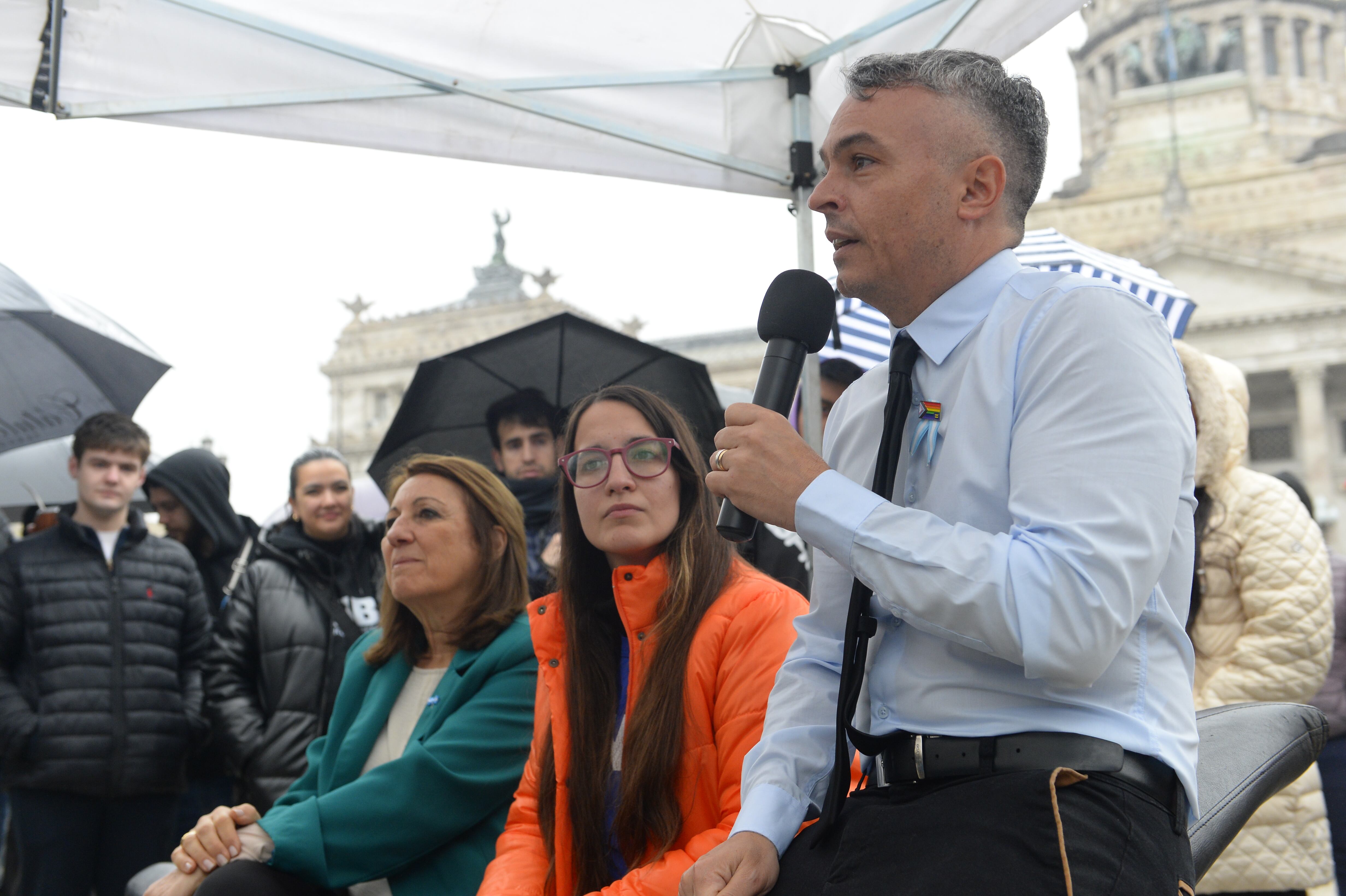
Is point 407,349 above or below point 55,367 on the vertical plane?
above

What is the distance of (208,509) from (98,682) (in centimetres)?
121

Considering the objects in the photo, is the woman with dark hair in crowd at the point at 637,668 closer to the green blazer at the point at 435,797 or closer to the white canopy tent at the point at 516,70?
the green blazer at the point at 435,797

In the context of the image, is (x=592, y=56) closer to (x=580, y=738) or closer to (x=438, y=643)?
(x=438, y=643)

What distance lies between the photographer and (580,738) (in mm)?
2398

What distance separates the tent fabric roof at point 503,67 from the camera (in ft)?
10.8

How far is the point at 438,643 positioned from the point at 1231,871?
7.79 feet

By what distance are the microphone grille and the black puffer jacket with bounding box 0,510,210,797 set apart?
358 centimetres

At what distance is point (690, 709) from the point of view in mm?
2287

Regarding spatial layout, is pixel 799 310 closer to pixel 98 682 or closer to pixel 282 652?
pixel 282 652

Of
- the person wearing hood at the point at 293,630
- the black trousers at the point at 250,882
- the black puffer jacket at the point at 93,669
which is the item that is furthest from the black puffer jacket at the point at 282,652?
the black trousers at the point at 250,882

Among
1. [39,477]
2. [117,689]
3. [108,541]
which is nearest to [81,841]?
[117,689]

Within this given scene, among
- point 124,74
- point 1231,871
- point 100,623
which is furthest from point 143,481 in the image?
point 1231,871

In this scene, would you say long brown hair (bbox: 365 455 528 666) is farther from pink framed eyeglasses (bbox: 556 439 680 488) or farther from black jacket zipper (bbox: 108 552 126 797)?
black jacket zipper (bbox: 108 552 126 797)

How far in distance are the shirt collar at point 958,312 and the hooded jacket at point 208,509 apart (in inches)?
178
